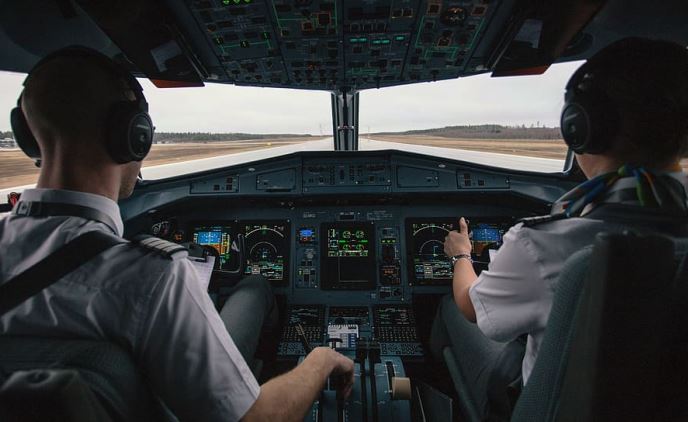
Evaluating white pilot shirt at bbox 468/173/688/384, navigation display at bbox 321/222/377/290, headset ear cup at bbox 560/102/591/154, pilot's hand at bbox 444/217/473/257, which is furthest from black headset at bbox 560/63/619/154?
navigation display at bbox 321/222/377/290

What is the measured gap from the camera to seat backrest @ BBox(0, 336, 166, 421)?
543mm

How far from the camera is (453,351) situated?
1.91 metres

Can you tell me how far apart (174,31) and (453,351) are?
2.26 metres

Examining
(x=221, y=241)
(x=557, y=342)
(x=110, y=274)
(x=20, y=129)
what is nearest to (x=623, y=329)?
(x=557, y=342)

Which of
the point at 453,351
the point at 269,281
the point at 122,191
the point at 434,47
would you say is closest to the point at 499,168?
the point at 434,47

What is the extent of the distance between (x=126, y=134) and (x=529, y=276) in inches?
41.8

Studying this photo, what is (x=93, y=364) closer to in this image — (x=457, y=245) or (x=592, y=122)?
(x=592, y=122)

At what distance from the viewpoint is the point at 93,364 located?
1.85ft

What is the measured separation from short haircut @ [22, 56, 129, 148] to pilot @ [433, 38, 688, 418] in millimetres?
1102

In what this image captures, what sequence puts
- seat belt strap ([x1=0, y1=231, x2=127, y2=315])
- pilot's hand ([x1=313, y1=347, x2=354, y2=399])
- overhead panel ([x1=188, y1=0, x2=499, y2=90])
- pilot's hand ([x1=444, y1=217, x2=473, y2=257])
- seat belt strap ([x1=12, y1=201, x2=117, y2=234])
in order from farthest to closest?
Result: overhead panel ([x1=188, y1=0, x2=499, y2=90]), pilot's hand ([x1=444, y1=217, x2=473, y2=257]), pilot's hand ([x1=313, y1=347, x2=354, y2=399]), seat belt strap ([x1=12, y1=201, x2=117, y2=234]), seat belt strap ([x1=0, y1=231, x2=127, y2=315])

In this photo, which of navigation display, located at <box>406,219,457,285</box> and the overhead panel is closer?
the overhead panel

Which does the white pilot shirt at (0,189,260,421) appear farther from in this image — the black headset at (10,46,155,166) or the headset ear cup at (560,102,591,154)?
the headset ear cup at (560,102,591,154)

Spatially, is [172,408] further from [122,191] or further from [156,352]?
[122,191]

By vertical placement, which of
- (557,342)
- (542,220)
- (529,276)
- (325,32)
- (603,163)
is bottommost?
(557,342)
